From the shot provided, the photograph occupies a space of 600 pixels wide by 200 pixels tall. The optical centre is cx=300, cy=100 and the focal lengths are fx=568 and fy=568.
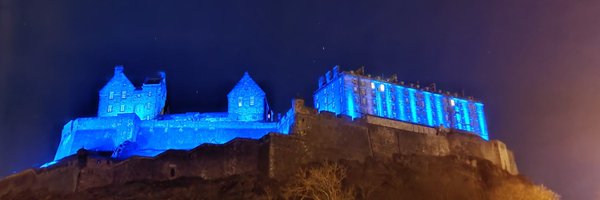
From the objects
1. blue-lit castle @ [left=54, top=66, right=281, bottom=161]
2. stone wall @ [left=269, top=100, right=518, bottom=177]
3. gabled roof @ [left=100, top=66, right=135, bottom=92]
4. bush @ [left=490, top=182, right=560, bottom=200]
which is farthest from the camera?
gabled roof @ [left=100, top=66, right=135, bottom=92]

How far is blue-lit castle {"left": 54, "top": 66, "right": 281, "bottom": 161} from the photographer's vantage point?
2527 inches

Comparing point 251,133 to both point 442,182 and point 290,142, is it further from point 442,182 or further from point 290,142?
point 442,182

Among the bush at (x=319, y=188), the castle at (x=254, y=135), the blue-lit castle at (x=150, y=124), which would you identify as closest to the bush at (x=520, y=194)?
the castle at (x=254, y=135)

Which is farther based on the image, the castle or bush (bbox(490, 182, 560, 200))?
the castle

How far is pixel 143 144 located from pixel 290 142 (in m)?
19.7

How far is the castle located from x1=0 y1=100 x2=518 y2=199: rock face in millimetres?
109

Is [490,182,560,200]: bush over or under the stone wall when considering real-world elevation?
under

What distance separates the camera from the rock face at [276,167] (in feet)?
165

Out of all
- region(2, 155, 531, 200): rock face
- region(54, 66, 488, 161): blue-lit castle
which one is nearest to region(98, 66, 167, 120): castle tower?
region(54, 66, 488, 161): blue-lit castle

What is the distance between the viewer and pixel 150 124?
65812mm

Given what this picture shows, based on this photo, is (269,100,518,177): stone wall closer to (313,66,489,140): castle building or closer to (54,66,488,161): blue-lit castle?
(54,66,488,161): blue-lit castle

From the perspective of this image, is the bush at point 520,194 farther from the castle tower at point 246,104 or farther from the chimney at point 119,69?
the chimney at point 119,69

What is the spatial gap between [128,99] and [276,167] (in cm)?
2576

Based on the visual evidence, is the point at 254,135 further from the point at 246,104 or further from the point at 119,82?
the point at 119,82
